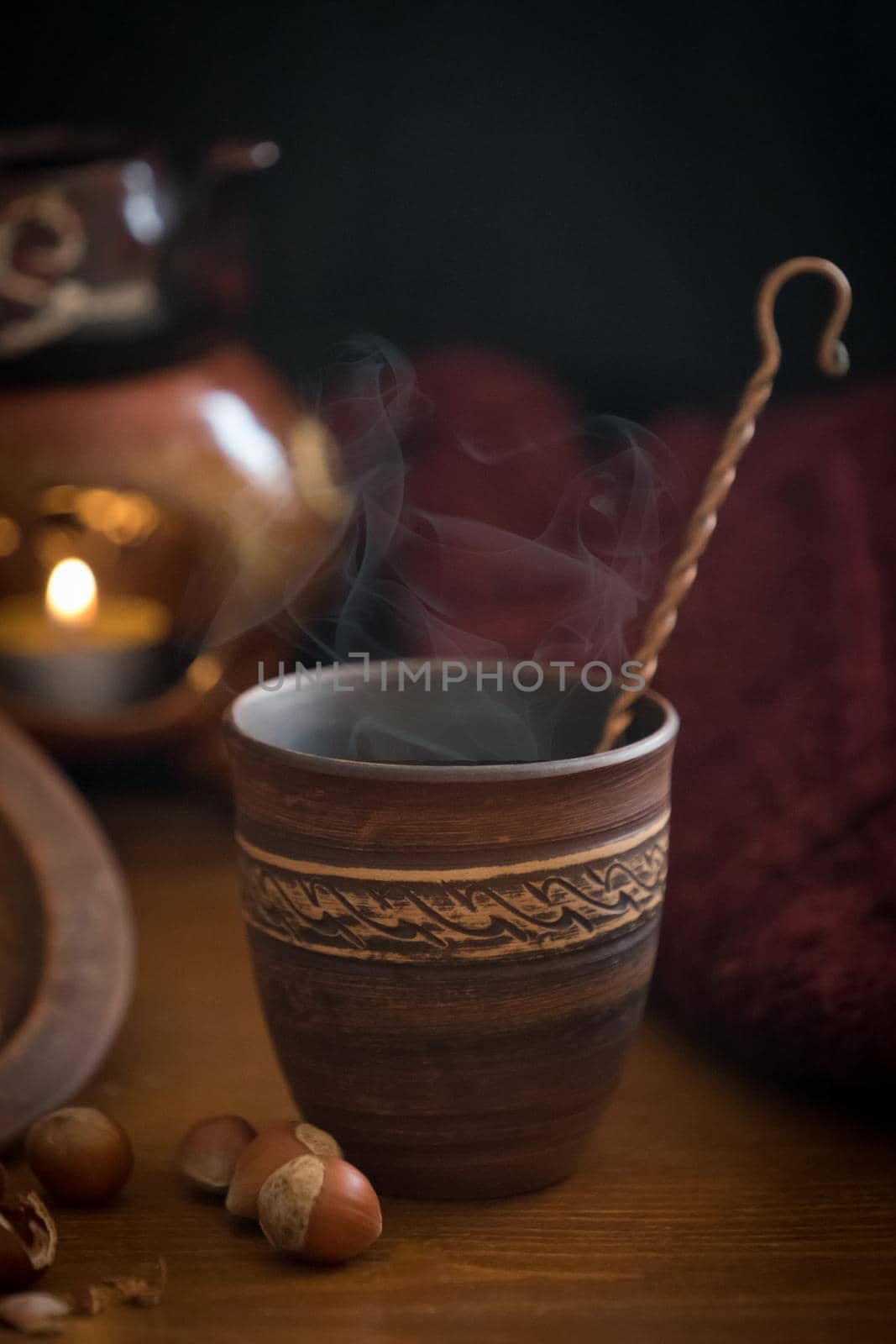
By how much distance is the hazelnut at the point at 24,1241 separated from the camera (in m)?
0.58

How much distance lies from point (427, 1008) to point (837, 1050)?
0.79 ft

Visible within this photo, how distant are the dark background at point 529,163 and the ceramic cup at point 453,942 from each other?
0.75m

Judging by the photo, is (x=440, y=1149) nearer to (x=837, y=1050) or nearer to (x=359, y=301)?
(x=837, y=1050)

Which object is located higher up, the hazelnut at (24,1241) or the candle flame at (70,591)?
the candle flame at (70,591)

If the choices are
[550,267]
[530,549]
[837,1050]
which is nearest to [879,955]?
[837,1050]

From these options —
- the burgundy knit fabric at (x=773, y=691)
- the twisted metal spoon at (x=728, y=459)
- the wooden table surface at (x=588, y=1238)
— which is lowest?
the wooden table surface at (x=588, y=1238)

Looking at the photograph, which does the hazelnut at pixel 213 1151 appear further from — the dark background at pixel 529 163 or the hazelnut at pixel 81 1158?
the dark background at pixel 529 163

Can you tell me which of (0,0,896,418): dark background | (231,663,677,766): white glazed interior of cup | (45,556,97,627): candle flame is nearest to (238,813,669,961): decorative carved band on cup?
(231,663,677,766): white glazed interior of cup

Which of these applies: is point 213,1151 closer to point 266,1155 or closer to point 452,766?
point 266,1155

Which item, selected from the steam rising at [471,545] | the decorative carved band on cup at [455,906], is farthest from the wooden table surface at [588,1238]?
the steam rising at [471,545]

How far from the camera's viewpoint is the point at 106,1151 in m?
0.67

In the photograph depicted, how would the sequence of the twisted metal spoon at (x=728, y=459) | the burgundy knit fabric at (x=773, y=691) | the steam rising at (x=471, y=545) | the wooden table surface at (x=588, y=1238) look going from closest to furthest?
the wooden table surface at (x=588, y=1238), the twisted metal spoon at (x=728, y=459), the burgundy knit fabric at (x=773, y=691), the steam rising at (x=471, y=545)

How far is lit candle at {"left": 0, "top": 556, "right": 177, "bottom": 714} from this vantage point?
118cm

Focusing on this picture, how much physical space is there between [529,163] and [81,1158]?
1008 millimetres
